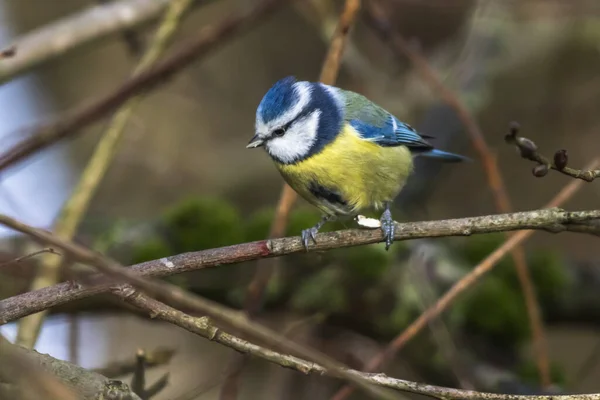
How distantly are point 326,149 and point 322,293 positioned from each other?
66cm

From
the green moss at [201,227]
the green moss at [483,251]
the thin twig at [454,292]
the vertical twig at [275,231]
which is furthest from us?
the green moss at [483,251]

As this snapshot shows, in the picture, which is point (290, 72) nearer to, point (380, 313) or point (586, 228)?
point (380, 313)

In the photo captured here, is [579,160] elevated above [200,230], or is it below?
above

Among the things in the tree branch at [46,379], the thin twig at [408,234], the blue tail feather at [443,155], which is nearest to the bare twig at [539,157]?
the thin twig at [408,234]

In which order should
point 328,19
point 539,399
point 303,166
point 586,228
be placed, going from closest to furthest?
point 539,399
point 586,228
point 303,166
point 328,19

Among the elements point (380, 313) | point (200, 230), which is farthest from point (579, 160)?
point (200, 230)

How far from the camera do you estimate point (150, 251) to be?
249cm

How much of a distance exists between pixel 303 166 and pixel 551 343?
9.52 ft

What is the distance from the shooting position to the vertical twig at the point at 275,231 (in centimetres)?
157

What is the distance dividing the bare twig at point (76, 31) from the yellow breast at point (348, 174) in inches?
39.2

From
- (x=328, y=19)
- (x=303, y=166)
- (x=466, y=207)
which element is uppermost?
(x=328, y=19)

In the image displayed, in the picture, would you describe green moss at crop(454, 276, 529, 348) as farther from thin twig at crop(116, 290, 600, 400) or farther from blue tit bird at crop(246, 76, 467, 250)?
thin twig at crop(116, 290, 600, 400)

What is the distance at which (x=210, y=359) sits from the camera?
12.2ft

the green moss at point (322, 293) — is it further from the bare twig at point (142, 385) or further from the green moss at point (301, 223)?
the bare twig at point (142, 385)
